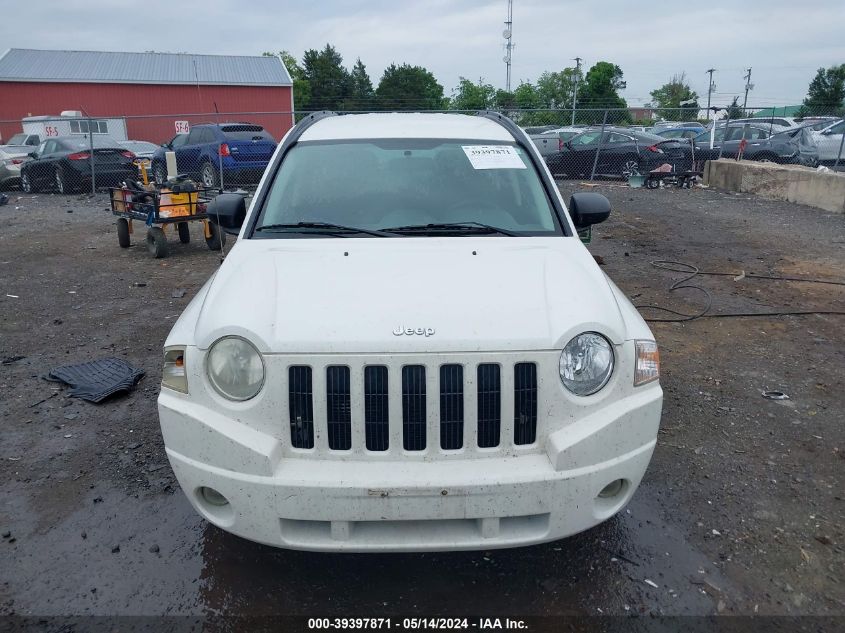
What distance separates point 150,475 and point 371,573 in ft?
5.21

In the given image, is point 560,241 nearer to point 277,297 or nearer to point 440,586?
point 277,297

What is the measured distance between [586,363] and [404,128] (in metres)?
2.22

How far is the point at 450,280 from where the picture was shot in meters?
2.89

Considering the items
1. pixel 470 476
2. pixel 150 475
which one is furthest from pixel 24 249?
pixel 470 476

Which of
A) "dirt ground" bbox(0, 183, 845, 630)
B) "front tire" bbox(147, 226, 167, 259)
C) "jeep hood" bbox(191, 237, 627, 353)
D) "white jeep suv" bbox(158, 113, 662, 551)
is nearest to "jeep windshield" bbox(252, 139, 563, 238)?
"jeep hood" bbox(191, 237, 627, 353)

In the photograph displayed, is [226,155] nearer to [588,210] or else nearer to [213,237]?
[213,237]

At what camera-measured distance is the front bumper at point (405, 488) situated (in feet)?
7.95

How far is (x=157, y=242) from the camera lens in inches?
375

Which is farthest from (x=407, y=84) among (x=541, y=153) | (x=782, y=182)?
(x=782, y=182)

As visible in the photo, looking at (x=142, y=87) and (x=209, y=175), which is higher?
(x=142, y=87)

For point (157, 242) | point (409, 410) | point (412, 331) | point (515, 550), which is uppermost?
point (412, 331)

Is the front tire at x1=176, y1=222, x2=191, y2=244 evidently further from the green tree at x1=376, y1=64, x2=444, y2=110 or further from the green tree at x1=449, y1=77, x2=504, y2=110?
the green tree at x1=376, y1=64, x2=444, y2=110

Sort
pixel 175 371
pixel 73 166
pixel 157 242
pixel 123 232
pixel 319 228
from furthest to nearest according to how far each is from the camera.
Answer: pixel 73 166, pixel 123 232, pixel 157 242, pixel 319 228, pixel 175 371

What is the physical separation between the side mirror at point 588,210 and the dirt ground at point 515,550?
1.43 metres
